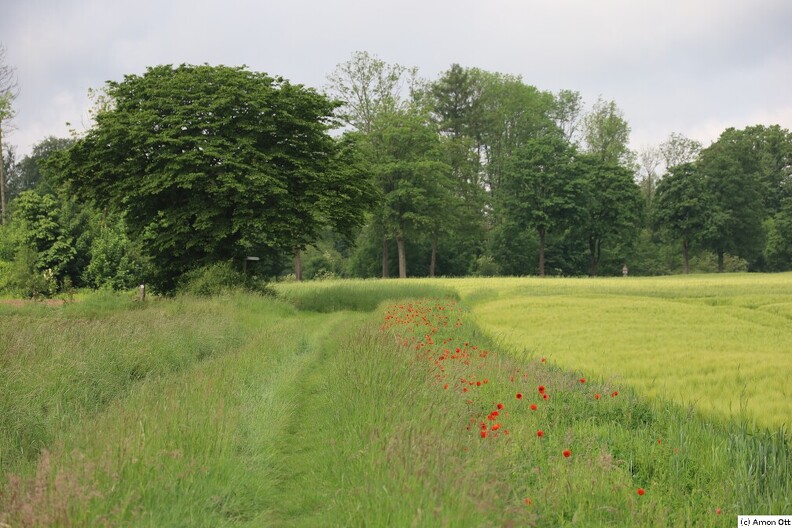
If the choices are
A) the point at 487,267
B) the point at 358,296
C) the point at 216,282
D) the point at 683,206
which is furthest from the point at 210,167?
the point at 683,206

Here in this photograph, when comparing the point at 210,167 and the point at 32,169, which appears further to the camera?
the point at 32,169

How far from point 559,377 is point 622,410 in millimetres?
1182

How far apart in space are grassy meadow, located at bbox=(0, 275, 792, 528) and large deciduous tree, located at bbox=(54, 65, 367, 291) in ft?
35.0

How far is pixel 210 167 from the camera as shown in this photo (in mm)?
22172

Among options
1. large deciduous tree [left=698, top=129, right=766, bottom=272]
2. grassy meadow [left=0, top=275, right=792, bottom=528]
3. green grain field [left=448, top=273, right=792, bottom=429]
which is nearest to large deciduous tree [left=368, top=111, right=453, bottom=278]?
green grain field [left=448, top=273, right=792, bottom=429]

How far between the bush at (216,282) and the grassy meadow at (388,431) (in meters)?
8.51

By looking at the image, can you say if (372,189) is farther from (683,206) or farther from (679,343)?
(683,206)

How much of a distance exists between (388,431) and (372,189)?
21.8m

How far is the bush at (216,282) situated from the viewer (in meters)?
20.7

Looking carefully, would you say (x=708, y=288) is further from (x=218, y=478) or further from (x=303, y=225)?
(x=218, y=478)

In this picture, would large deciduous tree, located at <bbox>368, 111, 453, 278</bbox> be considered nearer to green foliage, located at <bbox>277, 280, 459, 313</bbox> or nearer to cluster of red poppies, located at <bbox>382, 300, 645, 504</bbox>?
green foliage, located at <bbox>277, 280, 459, 313</bbox>

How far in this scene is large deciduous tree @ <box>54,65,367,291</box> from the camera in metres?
21.8

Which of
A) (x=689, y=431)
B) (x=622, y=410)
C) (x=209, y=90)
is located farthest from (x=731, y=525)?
(x=209, y=90)

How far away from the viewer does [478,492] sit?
3.60 m
